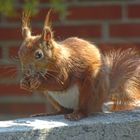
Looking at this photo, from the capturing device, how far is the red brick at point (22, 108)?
11.7 ft

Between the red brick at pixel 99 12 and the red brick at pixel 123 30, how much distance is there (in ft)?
0.15

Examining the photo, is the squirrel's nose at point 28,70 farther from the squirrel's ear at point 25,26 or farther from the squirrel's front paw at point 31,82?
the squirrel's ear at point 25,26

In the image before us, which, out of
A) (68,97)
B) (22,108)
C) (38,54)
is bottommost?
(22,108)

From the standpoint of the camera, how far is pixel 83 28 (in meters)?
3.51

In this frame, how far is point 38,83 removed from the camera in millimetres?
2164

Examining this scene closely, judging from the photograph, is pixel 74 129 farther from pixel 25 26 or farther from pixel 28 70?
pixel 25 26

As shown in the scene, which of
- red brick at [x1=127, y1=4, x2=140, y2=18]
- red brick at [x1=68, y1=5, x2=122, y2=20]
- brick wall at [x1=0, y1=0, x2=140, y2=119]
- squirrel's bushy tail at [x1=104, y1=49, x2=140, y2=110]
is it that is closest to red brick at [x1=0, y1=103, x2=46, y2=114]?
brick wall at [x1=0, y1=0, x2=140, y2=119]

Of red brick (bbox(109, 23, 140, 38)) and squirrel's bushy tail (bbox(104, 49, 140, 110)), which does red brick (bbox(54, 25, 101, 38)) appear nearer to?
red brick (bbox(109, 23, 140, 38))

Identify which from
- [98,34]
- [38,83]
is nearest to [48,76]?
[38,83]

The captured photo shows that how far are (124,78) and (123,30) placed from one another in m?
1.14

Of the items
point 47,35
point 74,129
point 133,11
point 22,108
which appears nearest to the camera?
point 74,129

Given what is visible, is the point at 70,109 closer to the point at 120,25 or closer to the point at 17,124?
the point at 17,124

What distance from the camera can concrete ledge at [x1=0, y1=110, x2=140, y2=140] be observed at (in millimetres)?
2023

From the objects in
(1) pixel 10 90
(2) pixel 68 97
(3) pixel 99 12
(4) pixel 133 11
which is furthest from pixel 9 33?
(2) pixel 68 97
